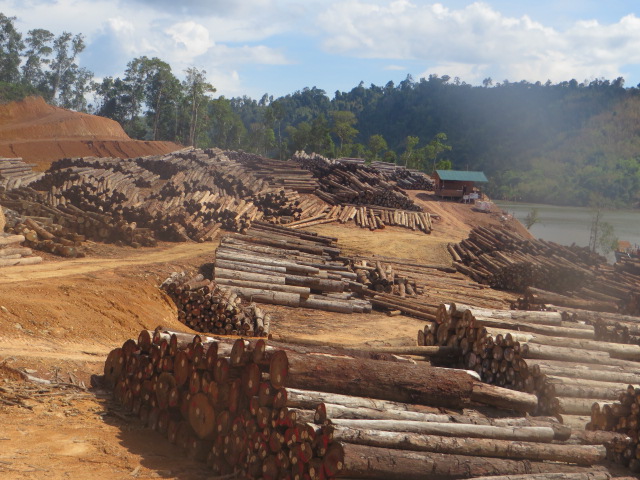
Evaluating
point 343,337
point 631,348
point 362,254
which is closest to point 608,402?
point 631,348

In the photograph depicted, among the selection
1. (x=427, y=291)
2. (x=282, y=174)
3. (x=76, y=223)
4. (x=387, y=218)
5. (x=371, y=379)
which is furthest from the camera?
(x=282, y=174)

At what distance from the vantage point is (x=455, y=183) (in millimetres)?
53562

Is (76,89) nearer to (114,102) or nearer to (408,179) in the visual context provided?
(114,102)

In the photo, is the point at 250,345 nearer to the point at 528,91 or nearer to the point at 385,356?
the point at 385,356

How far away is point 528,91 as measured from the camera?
439ft

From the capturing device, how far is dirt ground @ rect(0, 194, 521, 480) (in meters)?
6.82

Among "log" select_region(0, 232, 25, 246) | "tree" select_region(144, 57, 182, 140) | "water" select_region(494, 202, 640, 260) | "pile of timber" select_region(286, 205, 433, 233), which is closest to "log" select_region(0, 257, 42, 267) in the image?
"log" select_region(0, 232, 25, 246)

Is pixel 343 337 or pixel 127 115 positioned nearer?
pixel 343 337

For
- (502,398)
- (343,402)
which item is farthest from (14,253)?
(502,398)

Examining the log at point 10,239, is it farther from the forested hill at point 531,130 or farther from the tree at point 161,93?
the forested hill at point 531,130

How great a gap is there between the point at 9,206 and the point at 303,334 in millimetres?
13895

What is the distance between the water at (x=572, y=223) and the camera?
173 feet

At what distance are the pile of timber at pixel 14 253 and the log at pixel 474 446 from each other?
13.8m

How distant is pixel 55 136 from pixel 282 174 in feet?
90.6
